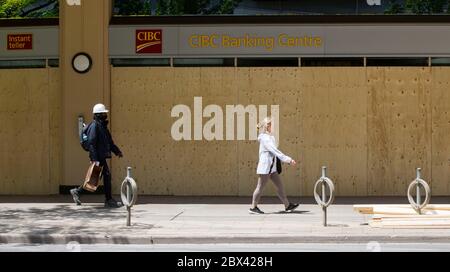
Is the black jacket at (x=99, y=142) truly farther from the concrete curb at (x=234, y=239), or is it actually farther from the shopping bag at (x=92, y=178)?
the concrete curb at (x=234, y=239)

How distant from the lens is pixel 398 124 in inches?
662

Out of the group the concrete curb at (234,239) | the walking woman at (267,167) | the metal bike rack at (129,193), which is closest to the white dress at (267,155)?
the walking woman at (267,167)

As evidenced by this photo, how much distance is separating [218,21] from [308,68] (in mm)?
2300

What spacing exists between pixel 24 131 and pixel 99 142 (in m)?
3.39

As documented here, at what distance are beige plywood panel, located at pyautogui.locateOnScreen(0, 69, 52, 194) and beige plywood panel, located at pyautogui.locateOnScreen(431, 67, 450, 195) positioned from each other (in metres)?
8.86

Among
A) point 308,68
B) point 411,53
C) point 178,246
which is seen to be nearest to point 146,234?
point 178,246

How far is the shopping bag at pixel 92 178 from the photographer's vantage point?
1475 cm

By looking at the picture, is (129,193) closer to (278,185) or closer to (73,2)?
(278,185)

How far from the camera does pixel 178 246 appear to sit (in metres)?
10.9

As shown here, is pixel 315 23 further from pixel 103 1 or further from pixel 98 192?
pixel 98 192

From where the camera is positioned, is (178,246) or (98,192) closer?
(178,246)

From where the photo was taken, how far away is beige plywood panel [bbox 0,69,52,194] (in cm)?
1744

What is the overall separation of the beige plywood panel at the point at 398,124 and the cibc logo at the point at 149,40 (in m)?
4.82

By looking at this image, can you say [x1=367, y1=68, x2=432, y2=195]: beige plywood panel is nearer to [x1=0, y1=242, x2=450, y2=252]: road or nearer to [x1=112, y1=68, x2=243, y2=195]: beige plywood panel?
[x1=112, y1=68, x2=243, y2=195]: beige plywood panel
